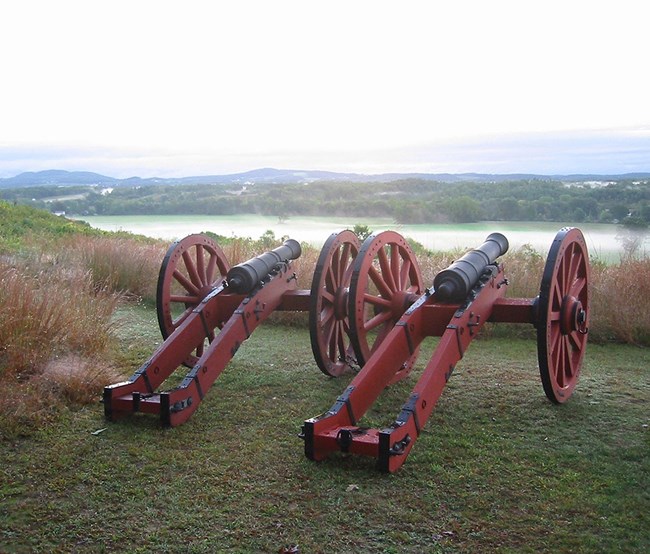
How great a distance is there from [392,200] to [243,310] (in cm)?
772

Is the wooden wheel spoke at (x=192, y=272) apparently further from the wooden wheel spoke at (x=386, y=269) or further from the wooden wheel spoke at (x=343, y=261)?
the wooden wheel spoke at (x=386, y=269)

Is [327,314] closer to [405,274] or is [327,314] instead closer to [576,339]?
[405,274]

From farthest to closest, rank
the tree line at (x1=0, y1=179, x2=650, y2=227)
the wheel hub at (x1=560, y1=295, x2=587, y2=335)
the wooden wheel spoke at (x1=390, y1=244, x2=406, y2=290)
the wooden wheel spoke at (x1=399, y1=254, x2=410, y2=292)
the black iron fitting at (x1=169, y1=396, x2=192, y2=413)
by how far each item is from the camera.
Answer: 1. the tree line at (x1=0, y1=179, x2=650, y2=227)
2. the wooden wheel spoke at (x1=399, y1=254, x2=410, y2=292)
3. the wooden wheel spoke at (x1=390, y1=244, x2=406, y2=290)
4. the wheel hub at (x1=560, y1=295, x2=587, y2=335)
5. the black iron fitting at (x1=169, y1=396, x2=192, y2=413)

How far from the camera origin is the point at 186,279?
625 centimetres

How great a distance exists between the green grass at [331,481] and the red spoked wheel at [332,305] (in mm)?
303

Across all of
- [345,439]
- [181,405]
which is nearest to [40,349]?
[181,405]

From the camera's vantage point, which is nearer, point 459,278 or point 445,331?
point 445,331

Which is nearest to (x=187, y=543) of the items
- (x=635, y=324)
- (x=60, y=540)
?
(x=60, y=540)

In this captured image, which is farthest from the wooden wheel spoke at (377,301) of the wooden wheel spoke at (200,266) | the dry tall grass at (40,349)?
the dry tall grass at (40,349)

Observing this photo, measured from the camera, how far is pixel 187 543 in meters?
3.26

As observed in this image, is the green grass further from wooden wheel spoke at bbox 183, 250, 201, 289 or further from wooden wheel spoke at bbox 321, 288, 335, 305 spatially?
wooden wheel spoke at bbox 183, 250, 201, 289

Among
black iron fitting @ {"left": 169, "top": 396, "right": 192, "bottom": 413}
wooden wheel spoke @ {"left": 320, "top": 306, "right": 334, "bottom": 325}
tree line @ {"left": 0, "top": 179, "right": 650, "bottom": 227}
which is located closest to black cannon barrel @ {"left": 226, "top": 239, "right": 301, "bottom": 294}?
wooden wheel spoke @ {"left": 320, "top": 306, "right": 334, "bottom": 325}

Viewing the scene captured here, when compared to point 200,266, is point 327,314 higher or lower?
lower

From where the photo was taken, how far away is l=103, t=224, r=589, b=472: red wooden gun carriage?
429cm
